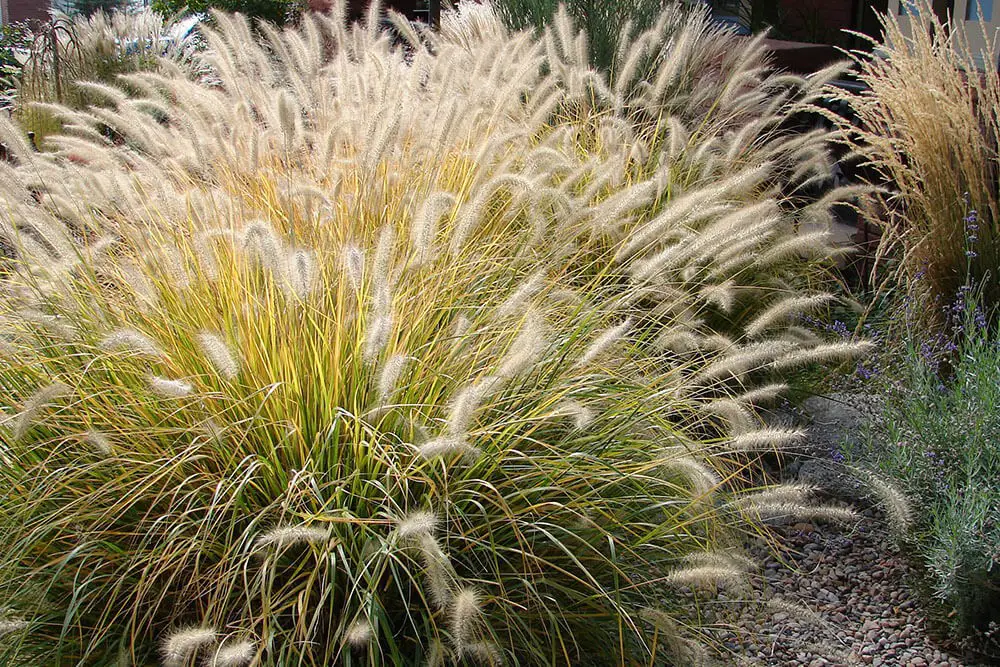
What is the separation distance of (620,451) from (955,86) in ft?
7.71

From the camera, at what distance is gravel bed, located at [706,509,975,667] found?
250 cm

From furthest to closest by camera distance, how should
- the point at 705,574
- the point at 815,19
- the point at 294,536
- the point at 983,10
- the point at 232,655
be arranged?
the point at 815,19
the point at 983,10
the point at 705,574
the point at 294,536
the point at 232,655

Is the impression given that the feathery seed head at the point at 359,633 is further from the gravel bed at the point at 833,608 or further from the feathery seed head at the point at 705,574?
the gravel bed at the point at 833,608

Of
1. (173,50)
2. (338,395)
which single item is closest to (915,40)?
(338,395)

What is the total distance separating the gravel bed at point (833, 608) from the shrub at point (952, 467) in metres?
0.12

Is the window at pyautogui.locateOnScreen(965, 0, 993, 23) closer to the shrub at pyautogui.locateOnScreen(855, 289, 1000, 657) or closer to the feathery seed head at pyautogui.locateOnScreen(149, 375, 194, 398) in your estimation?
the shrub at pyautogui.locateOnScreen(855, 289, 1000, 657)

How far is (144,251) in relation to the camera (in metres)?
2.76

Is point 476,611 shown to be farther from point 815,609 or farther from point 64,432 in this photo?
point 815,609

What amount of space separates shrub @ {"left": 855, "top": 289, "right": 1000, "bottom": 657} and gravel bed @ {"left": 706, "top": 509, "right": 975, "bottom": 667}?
0.41 feet

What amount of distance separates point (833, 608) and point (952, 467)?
0.58 metres

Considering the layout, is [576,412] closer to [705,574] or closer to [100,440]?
[705,574]

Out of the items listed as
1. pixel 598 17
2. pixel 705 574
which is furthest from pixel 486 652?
pixel 598 17

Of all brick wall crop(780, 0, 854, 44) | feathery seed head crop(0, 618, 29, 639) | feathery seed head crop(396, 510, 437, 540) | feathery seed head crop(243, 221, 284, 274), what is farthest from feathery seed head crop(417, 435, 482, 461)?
brick wall crop(780, 0, 854, 44)

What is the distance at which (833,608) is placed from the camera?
9.03 ft
